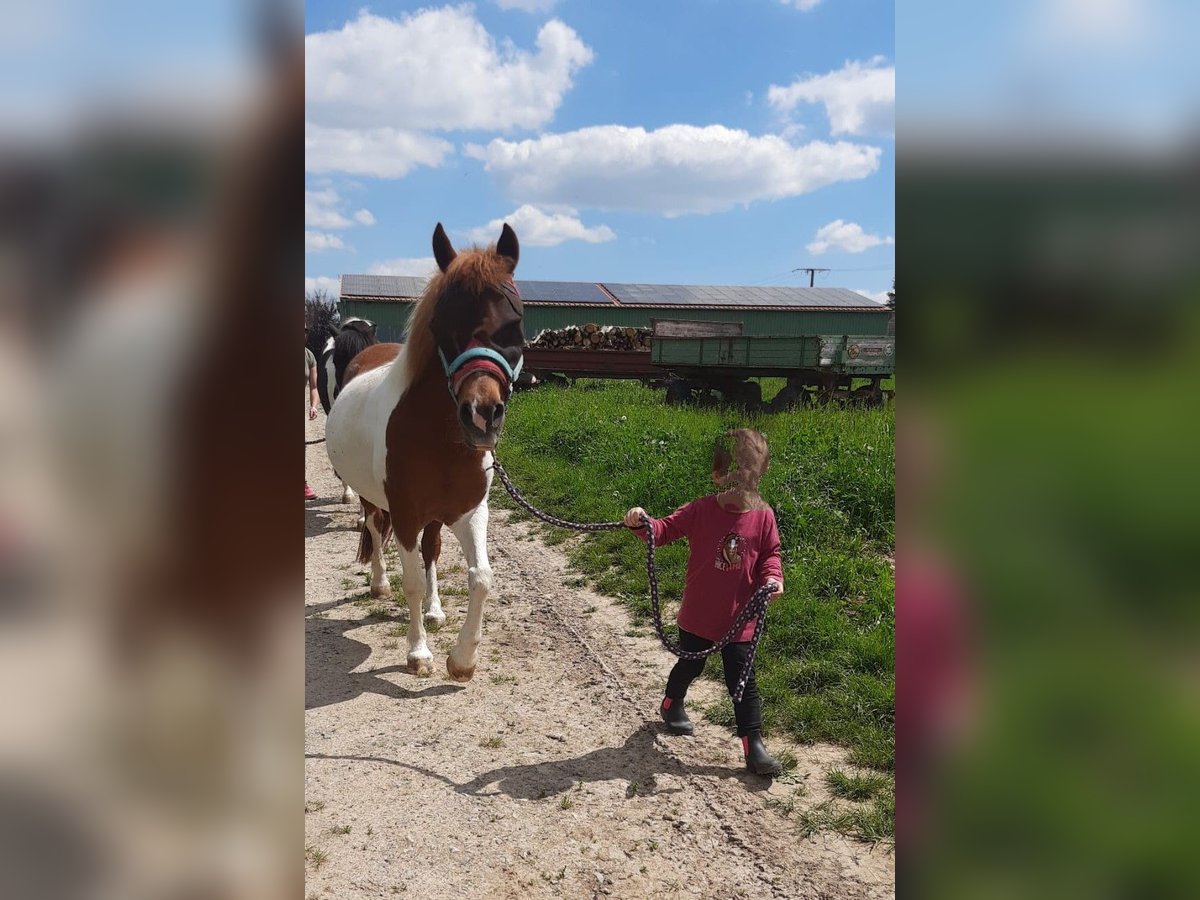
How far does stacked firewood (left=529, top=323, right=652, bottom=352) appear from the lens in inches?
790

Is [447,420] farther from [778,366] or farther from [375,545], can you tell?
[778,366]

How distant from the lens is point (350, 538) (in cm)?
717

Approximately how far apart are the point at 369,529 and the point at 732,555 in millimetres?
3017

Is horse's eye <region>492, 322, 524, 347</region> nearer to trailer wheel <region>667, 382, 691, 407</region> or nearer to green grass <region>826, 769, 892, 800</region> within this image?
green grass <region>826, 769, 892, 800</region>

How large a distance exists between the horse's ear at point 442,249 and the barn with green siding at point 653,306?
23749mm

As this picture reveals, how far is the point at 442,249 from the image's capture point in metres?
3.63

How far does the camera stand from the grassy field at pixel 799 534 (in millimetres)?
3553

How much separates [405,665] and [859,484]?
3656 mm

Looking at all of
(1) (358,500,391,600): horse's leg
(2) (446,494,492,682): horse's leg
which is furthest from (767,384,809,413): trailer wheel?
(2) (446,494,492,682): horse's leg

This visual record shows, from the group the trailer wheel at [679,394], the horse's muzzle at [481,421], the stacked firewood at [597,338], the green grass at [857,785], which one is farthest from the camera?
the stacked firewood at [597,338]
